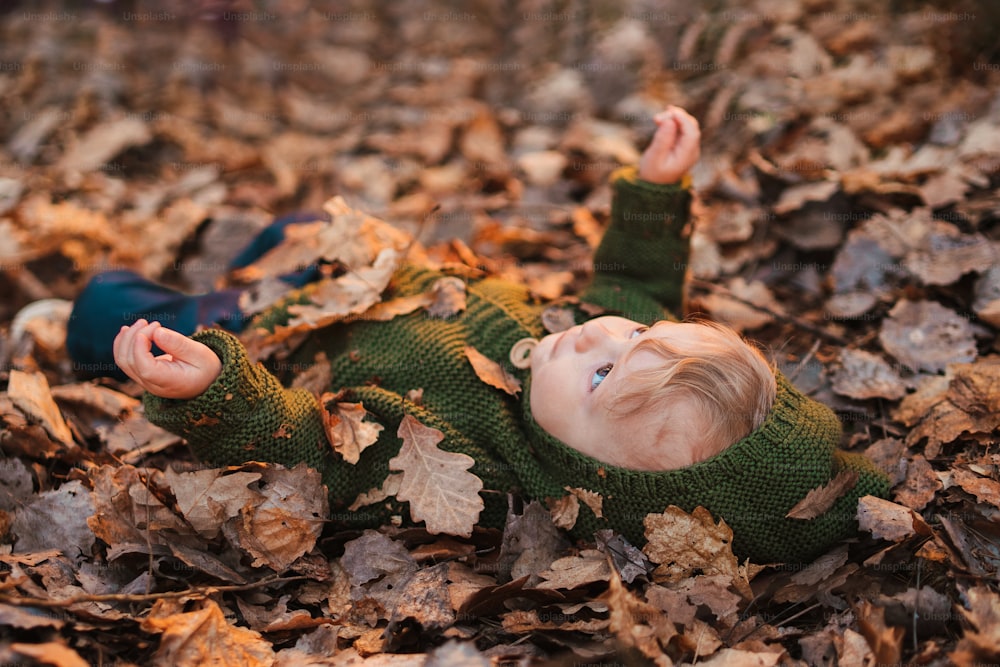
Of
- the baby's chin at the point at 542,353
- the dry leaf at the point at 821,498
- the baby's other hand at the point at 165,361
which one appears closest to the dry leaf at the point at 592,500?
the baby's chin at the point at 542,353

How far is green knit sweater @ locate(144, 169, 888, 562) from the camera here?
2.42 m

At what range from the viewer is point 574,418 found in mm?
2547

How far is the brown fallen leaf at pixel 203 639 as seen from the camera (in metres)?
2.01

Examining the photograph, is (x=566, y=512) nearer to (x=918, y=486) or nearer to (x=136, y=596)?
(x=918, y=486)

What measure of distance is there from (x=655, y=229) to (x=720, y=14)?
9.32ft

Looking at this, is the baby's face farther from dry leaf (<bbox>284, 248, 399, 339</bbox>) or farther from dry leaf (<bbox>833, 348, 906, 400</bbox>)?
dry leaf (<bbox>833, 348, 906, 400</bbox>)

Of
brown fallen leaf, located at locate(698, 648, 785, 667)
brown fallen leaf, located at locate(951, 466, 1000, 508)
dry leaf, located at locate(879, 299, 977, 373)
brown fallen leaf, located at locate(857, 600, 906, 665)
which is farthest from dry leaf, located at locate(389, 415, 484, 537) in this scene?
dry leaf, located at locate(879, 299, 977, 373)

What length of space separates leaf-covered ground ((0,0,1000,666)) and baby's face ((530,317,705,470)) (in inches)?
9.3

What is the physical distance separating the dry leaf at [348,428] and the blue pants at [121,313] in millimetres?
864

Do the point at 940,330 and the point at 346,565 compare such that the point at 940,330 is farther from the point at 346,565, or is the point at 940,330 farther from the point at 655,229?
the point at 346,565

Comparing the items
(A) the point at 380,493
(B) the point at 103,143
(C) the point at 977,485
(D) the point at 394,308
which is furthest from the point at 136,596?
(B) the point at 103,143

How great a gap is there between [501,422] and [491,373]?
189mm

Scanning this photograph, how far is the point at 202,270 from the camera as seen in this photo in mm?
4242


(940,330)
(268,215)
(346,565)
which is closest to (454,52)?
(268,215)
